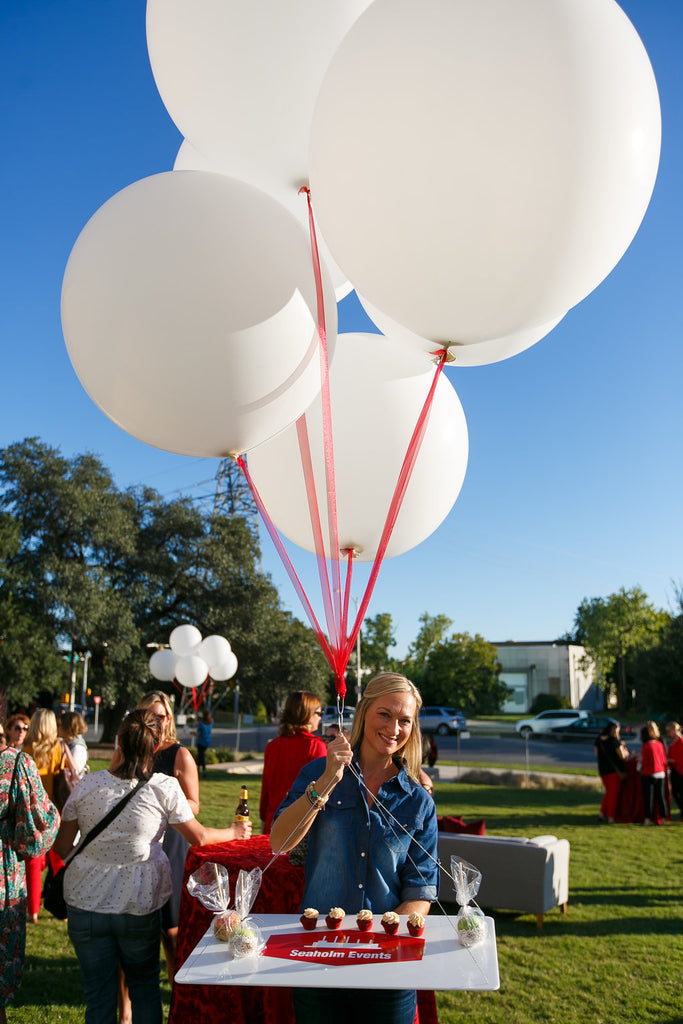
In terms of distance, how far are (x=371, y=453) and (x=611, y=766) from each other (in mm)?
9266

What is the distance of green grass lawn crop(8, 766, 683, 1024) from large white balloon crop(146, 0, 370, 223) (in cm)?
427

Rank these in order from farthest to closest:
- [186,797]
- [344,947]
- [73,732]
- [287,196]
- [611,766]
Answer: [611,766] < [73,732] < [186,797] < [287,196] < [344,947]

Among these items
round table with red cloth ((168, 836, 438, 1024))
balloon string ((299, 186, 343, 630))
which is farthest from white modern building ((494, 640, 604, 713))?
balloon string ((299, 186, 343, 630))

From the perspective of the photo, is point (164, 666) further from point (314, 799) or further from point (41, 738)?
point (314, 799)

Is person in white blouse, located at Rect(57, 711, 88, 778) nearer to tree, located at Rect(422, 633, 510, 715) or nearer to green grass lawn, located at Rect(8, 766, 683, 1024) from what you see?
green grass lawn, located at Rect(8, 766, 683, 1024)

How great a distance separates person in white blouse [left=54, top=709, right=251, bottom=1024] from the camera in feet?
8.83

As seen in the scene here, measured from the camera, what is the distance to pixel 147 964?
2771mm

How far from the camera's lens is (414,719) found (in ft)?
7.91

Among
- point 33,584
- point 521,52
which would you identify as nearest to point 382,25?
point 521,52

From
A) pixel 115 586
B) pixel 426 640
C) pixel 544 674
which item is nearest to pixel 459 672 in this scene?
pixel 426 640

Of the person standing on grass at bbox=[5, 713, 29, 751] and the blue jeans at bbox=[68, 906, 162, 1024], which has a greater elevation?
the person standing on grass at bbox=[5, 713, 29, 751]

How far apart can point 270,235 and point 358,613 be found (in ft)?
4.52

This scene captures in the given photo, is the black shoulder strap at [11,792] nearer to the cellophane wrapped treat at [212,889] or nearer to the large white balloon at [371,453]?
the cellophane wrapped treat at [212,889]

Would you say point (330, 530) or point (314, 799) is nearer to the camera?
point (314, 799)
